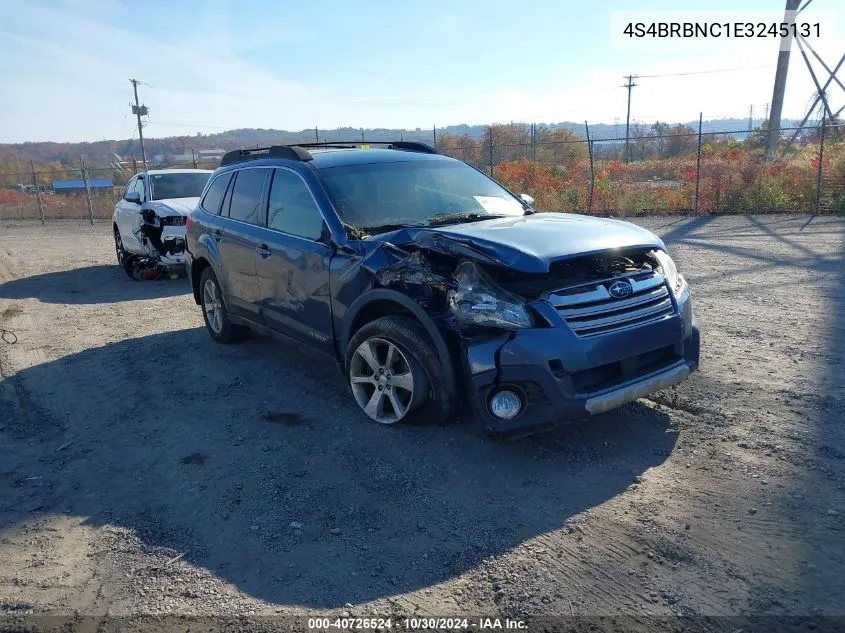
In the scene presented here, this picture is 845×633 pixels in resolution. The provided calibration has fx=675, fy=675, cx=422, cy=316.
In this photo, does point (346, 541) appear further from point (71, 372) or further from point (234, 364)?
point (71, 372)

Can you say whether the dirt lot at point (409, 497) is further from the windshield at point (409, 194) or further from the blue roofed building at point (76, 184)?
the blue roofed building at point (76, 184)

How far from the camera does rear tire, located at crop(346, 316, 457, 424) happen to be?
13.7ft

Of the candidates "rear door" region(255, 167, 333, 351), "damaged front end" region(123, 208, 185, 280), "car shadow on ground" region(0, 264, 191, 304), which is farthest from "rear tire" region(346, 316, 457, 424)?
"damaged front end" region(123, 208, 185, 280)

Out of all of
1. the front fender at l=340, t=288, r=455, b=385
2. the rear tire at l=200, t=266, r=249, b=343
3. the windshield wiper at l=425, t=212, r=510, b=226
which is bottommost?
the rear tire at l=200, t=266, r=249, b=343

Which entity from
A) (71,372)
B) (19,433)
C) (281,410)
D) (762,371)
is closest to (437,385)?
(281,410)

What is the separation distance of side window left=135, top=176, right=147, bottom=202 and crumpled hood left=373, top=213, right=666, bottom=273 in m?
8.62

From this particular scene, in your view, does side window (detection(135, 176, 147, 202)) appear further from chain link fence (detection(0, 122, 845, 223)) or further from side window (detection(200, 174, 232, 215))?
side window (detection(200, 174, 232, 215))

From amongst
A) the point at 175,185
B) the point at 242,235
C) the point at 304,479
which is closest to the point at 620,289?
the point at 304,479

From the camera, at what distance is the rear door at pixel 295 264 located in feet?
16.5

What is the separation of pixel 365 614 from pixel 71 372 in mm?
4857

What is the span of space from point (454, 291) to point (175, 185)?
31.1 ft

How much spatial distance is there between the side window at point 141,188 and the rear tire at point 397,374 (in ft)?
28.1

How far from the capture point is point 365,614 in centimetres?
282

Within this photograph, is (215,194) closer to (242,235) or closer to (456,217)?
(242,235)
